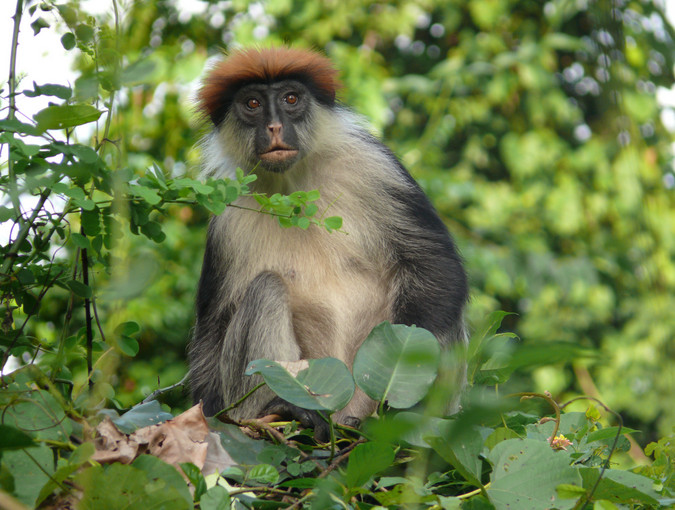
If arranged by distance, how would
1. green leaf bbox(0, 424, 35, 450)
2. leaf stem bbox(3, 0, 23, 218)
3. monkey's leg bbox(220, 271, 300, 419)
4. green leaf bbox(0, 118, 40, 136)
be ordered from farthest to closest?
monkey's leg bbox(220, 271, 300, 419)
leaf stem bbox(3, 0, 23, 218)
green leaf bbox(0, 118, 40, 136)
green leaf bbox(0, 424, 35, 450)

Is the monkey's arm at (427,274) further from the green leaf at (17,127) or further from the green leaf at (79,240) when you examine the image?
the green leaf at (17,127)

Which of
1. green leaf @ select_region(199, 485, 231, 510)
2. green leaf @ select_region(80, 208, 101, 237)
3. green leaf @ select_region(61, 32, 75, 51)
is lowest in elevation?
green leaf @ select_region(199, 485, 231, 510)

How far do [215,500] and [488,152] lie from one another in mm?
11165

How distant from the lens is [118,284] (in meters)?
1.66

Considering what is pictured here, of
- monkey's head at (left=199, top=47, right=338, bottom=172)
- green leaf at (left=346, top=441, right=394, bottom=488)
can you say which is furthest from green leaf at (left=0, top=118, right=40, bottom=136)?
monkey's head at (left=199, top=47, right=338, bottom=172)

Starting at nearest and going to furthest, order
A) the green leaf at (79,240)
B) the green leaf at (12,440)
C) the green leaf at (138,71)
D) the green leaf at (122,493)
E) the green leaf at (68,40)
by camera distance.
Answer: the green leaf at (12,440)
the green leaf at (122,493)
the green leaf at (138,71)
the green leaf at (79,240)
the green leaf at (68,40)

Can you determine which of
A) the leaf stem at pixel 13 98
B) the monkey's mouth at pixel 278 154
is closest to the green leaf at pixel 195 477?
the leaf stem at pixel 13 98

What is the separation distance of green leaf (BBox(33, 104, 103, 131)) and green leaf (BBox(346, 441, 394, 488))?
1.29 metres

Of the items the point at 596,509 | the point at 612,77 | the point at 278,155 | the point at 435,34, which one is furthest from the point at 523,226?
the point at 612,77

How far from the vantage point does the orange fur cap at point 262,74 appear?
5047 millimetres

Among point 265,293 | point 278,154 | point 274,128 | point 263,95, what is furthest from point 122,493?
point 263,95

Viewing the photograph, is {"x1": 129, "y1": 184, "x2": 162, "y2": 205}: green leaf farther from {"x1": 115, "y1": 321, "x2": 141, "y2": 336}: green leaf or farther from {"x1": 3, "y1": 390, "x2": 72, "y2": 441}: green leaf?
{"x1": 3, "y1": 390, "x2": 72, "y2": 441}: green leaf

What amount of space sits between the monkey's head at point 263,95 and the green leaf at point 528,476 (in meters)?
2.96

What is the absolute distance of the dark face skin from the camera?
15.3 ft
